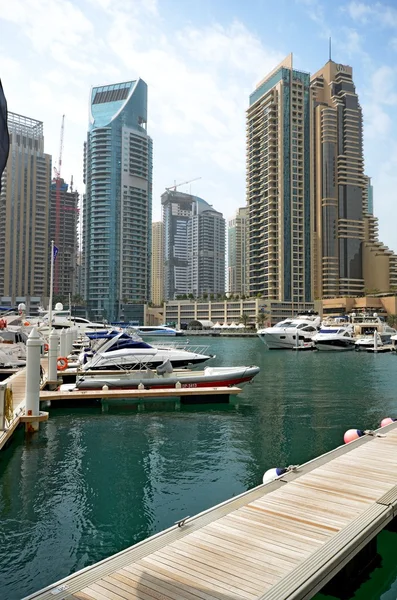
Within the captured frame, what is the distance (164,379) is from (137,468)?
1285 centimetres

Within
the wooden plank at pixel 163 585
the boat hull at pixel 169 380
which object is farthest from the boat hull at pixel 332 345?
the wooden plank at pixel 163 585

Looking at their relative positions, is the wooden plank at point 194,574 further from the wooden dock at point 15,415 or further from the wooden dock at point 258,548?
the wooden dock at point 15,415

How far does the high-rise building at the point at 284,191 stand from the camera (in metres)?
164

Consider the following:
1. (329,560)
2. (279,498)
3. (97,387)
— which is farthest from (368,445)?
(97,387)

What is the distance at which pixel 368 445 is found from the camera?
14516 millimetres

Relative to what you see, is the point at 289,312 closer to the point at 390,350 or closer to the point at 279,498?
the point at 390,350

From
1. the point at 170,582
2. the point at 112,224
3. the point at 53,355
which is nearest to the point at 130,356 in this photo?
the point at 53,355

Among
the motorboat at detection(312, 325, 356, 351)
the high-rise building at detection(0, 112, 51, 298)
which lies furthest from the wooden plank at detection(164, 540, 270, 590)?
the high-rise building at detection(0, 112, 51, 298)

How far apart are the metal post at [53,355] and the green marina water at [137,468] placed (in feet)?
15.2

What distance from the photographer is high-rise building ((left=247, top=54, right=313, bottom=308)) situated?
164 m

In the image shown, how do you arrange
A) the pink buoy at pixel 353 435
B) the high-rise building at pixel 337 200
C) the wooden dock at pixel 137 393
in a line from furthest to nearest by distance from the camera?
the high-rise building at pixel 337 200
the wooden dock at pixel 137 393
the pink buoy at pixel 353 435

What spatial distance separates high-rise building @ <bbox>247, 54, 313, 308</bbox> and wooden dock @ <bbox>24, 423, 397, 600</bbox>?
154576 mm

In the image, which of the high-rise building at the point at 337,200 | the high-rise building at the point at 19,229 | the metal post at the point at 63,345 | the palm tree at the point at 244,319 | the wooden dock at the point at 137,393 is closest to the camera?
the wooden dock at the point at 137,393

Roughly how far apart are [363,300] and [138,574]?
163m
